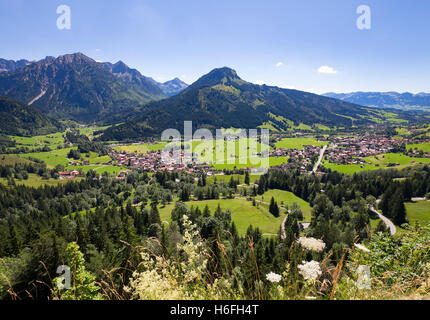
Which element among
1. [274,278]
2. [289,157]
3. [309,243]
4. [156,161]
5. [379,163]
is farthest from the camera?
[289,157]

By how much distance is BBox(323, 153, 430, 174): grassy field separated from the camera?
4803 inches

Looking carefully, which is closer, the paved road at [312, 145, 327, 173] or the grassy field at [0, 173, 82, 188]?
the grassy field at [0, 173, 82, 188]

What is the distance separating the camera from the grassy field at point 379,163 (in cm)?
12200

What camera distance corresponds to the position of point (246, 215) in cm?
6906

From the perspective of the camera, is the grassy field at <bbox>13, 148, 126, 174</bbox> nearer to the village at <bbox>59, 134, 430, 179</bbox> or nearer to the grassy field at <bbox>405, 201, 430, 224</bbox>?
the village at <bbox>59, 134, 430, 179</bbox>

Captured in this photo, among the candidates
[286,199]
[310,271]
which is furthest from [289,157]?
[310,271]

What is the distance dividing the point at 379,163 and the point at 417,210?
7725 centimetres

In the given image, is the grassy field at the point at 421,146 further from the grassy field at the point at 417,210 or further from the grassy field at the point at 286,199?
the grassy field at the point at 286,199

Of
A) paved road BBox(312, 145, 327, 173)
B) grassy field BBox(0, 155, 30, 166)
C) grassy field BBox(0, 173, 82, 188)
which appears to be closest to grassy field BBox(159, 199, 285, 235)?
paved road BBox(312, 145, 327, 173)

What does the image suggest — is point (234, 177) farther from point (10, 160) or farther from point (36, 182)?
point (10, 160)

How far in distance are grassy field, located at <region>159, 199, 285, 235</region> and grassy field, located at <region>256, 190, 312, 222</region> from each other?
10938 mm

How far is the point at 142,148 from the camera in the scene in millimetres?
185375
